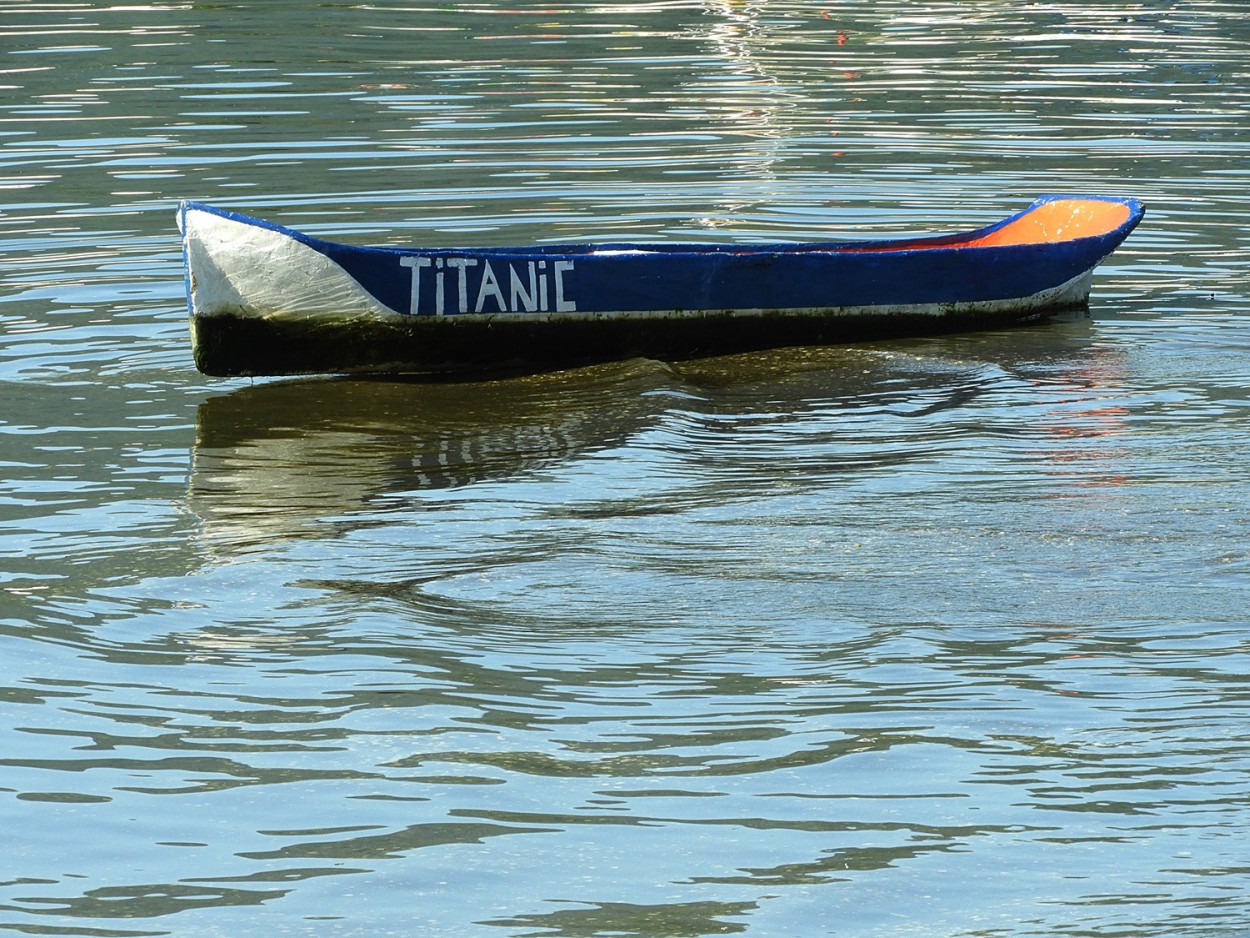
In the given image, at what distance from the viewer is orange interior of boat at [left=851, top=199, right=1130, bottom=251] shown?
41.0ft

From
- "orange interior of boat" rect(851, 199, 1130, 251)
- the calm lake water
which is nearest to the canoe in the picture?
the calm lake water

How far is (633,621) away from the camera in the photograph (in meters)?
6.54

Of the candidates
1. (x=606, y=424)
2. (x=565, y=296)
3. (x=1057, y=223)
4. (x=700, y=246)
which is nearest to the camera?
(x=606, y=424)

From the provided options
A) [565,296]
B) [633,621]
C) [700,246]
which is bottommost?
[633,621]

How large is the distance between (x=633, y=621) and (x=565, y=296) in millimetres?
4313

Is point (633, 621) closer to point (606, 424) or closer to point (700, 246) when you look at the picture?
point (606, 424)

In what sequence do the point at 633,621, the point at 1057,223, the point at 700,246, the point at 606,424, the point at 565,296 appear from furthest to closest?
the point at 1057,223
the point at 700,246
the point at 565,296
the point at 606,424
the point at 633,621

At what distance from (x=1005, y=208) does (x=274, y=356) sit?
713 cm

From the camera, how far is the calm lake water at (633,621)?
4902 millimetres

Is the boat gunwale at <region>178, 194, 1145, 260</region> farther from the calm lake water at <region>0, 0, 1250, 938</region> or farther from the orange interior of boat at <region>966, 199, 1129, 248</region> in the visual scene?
the calm lake water at <region>0, 0, 1250, 938</region>

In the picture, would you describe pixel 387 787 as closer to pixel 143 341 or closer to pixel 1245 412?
pixel 1245 412

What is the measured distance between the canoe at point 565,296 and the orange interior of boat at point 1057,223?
0.46 metres

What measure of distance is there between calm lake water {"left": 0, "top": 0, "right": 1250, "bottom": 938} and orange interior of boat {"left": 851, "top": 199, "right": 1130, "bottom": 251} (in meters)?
0.56

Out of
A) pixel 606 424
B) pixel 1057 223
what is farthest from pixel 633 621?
pixel 1057 223
